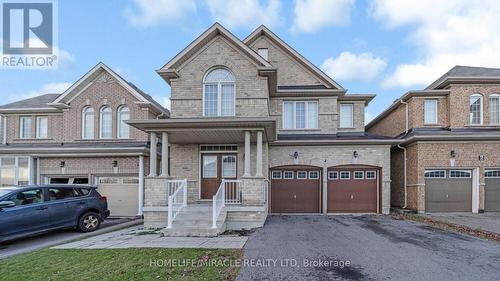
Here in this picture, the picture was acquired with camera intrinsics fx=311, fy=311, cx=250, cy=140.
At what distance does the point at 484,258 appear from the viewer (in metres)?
6.80

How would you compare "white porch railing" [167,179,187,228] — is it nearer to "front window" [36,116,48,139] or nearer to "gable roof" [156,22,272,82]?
"gable roof" [156,22,272,82]

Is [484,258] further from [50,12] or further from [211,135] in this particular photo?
[50,12]

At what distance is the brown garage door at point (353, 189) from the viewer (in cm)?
Answer: 1483

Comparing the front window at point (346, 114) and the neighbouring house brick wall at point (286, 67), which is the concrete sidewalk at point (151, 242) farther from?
the neighbouring house brick wall at point (286, 67)

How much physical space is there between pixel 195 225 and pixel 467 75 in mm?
15360

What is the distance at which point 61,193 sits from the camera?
32.9ft

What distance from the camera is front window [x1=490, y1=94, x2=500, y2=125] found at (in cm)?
1556

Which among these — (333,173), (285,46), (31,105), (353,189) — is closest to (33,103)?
(31,105)

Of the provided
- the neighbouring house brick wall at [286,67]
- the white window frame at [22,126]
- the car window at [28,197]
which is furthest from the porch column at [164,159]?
the white window frame at [22,126]

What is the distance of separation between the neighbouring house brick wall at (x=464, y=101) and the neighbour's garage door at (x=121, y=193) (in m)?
15.8

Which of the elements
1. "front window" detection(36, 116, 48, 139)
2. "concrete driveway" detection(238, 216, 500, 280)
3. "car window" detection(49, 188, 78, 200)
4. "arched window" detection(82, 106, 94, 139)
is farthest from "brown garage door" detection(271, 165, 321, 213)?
"front window" detection(36, 116, 48, 139)

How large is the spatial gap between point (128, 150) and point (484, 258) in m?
13.0
